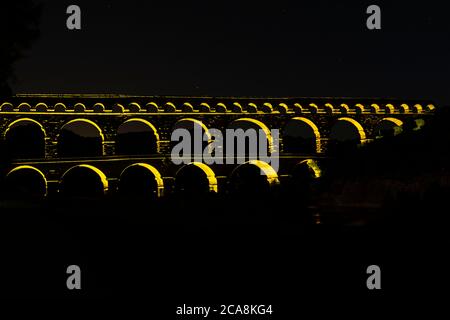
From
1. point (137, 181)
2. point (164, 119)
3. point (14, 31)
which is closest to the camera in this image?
point (14, 31)

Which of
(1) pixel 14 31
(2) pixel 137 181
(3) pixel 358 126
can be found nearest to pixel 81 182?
(2) pixel 137 181

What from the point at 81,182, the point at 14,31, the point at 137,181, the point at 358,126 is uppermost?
the point at 14,31

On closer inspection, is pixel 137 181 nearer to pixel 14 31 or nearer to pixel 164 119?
pixel 164 119

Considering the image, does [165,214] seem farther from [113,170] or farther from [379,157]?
[113,170]

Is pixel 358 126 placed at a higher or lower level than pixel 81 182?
higher

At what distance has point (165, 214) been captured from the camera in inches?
580

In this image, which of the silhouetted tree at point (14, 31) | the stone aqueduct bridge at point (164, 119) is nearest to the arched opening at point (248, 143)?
the stone aqueduct bridge at point (164, 119)

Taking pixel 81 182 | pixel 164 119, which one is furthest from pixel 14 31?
pixel 81 182

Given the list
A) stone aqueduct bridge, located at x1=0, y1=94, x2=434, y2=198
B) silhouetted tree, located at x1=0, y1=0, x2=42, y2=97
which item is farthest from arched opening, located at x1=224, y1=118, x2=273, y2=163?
silhouetted tree, located at x1=0, y1=0, x2=42, y2=97

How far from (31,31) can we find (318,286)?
1081 centimetres

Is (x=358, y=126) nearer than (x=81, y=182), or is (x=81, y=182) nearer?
(x=358, y=126)

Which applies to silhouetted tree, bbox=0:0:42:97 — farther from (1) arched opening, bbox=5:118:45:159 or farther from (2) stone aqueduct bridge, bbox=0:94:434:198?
(1) arched opening, bbox=5:118:45:159

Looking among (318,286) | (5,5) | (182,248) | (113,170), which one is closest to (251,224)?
(182,248)

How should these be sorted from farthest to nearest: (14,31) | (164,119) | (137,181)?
(137,181) < (164,119) < (14,31)
